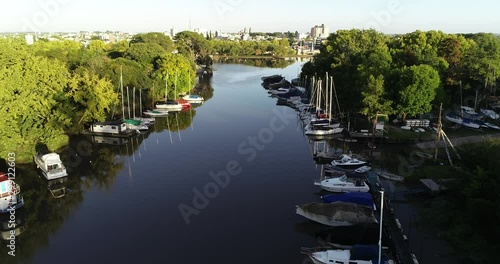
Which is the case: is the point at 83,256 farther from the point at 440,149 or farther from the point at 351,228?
the point at 440,149

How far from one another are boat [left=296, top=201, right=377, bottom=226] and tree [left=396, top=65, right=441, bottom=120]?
21088 mm

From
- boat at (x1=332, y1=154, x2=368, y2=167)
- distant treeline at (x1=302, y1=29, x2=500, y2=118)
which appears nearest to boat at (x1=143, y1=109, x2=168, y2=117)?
distant treeline at (x1=302, y1=29, x2=500, y2=118)

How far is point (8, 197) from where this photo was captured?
893 inches

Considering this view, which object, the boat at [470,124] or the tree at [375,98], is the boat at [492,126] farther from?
the tree at [375,98]

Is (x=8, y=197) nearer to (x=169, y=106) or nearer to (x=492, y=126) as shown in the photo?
(x=169, y=106)

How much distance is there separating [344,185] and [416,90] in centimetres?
1832

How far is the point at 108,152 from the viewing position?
115ft

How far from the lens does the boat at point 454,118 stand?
40875 mm

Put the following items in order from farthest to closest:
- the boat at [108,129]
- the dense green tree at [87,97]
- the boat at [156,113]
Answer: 1. the boat at [156,113]
2. the boat at [108,129]
3. the dense green tree at [87,97]

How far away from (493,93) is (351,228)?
131 feet

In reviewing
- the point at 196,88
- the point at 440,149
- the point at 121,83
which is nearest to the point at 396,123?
the point at 440,149

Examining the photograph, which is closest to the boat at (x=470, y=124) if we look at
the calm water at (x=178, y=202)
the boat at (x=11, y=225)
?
the calm water at (x=178, y=202)

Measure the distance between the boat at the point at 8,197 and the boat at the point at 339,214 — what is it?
16.7 m

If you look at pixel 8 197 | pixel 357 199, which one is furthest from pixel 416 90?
pixel 8 197
